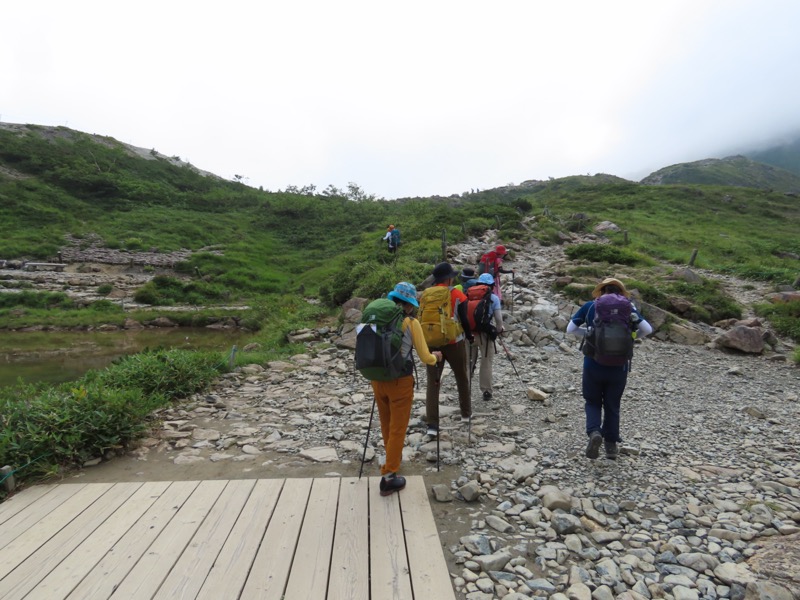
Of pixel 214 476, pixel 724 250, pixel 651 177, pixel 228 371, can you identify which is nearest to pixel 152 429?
pixel 214 476

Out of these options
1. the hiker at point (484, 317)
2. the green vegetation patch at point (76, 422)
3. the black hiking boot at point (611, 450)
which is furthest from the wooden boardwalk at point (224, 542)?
the hiker at point (484, 317)

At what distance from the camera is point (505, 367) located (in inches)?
377

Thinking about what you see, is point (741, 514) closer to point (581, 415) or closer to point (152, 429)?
point (581, 415)

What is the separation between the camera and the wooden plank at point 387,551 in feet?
10.7

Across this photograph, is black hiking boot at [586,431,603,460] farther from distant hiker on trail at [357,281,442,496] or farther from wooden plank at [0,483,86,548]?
wooden plank at [0,483,86,548]

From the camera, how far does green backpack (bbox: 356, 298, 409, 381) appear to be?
166 inches

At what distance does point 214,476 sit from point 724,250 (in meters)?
31.7

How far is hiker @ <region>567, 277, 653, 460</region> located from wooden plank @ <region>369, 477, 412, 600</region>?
108 inches

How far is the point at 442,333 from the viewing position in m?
5.67

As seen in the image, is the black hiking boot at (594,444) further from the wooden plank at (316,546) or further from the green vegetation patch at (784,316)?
the green vegetation patch at (784,316)

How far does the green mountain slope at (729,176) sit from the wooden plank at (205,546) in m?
117

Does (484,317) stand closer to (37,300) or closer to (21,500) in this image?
(21,500)

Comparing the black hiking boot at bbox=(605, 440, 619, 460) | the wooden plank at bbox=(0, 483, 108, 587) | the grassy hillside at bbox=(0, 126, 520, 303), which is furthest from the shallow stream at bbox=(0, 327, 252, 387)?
the black hiking boot at bbox=(605, 440, 619, 460)

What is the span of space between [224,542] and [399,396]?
2149 mm
